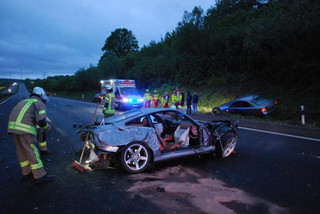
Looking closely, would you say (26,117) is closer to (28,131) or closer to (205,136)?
(28,131)

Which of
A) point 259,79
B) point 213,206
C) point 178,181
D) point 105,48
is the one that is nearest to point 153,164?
point 178,181

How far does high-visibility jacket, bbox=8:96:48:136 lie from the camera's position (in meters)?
4.30

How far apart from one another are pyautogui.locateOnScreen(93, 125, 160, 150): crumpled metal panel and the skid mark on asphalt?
658 mm

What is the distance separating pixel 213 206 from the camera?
3477mm

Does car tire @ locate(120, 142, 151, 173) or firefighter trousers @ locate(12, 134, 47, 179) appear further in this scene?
car tire @ locate(120, 142, 151, 173)

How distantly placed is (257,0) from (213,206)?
103ft

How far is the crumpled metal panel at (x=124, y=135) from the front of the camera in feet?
15.5

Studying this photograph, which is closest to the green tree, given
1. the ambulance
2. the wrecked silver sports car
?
the ambulance

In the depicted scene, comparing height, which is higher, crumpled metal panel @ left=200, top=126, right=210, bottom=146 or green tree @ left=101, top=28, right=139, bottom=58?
green tree @ left=101, top=28, right=139, bottom=58

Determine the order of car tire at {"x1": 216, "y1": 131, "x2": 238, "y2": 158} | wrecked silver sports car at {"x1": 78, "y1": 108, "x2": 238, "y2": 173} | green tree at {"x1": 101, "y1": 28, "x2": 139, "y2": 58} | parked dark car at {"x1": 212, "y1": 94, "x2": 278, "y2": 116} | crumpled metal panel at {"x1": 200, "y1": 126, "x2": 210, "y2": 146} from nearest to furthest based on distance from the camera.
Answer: wrecked silver sports car at {"x1": 78, "y1": 108, "x2": 238, "y2": 173}, crumpled metal panel at {"x1": 200, "y1": 126, "x2": 210, "y2": 146}, car tire at {"x1": 216, "y1": 131, "x2": 238, "y2": 158}, parked dark car at {"x1": 212, "y1": 94, "x2": 278, "y2": 116}, green tree at {"x1": 101, "y1": 28, "x2": 139, "y2": 58}

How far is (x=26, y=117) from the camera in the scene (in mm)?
4379

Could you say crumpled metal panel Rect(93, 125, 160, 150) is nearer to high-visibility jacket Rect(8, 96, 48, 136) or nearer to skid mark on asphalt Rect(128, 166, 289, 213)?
skid mark on asphalt Rect(128, 166, 289, 213)

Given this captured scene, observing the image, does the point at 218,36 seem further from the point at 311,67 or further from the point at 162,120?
the point at 162,120

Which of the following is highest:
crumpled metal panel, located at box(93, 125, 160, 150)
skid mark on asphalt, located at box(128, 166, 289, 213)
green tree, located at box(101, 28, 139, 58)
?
green tree, located at box(101, 28, 139, 58)
